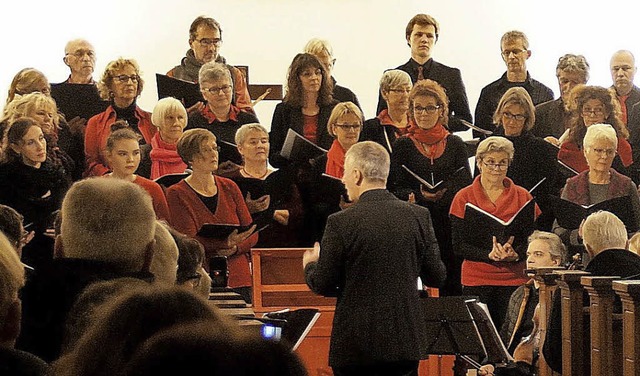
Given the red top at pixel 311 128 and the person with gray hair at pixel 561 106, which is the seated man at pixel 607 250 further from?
the person with gray hair at pixel 561 106

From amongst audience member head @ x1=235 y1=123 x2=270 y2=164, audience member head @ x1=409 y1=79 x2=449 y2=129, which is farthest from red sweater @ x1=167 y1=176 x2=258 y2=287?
audience member head @ x1=409 y1=79 x2=449 y2=129

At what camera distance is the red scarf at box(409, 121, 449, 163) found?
7.67m

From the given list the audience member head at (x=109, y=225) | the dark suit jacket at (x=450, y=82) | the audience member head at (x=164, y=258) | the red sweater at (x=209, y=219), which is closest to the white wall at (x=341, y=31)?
the dark suit jacket at (x=450, y=82)

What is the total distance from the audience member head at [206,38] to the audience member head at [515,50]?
2.04 meters

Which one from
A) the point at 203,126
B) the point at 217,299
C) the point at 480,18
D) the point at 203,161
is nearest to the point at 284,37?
the point at 480,18

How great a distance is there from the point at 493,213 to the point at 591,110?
1083 mm

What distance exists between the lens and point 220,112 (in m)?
7.71

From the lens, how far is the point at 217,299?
4.36m

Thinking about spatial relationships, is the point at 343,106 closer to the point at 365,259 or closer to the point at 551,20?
the point at 365,259

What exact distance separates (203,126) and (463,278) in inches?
75.1

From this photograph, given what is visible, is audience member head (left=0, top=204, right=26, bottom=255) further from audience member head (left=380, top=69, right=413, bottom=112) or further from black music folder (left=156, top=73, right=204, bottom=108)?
audience member head (left=380, top=69, right=413, bottom=112)

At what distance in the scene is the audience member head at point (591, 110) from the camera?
7.95 m

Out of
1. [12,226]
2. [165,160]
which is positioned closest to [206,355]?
[12,226]

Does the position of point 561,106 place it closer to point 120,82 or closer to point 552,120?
point 552,120
